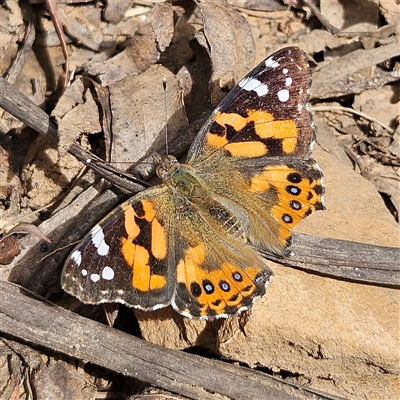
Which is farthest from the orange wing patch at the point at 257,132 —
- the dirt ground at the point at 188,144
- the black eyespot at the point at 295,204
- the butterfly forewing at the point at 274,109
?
the dirt ground at the point at 188,144

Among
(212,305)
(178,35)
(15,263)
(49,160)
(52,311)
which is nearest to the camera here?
(212,305)

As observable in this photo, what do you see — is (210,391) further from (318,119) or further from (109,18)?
(109,18)

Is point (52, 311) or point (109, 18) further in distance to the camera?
point (109, 18)

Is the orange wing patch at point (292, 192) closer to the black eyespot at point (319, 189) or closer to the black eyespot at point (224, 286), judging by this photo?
the black eyespot at point (319, 189)

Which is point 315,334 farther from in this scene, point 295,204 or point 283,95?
point 283,95

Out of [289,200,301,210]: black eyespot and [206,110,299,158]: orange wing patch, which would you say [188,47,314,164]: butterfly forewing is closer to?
[206,110,299,158]: orange wing patch

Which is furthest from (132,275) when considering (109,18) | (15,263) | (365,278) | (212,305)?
(109,18)
